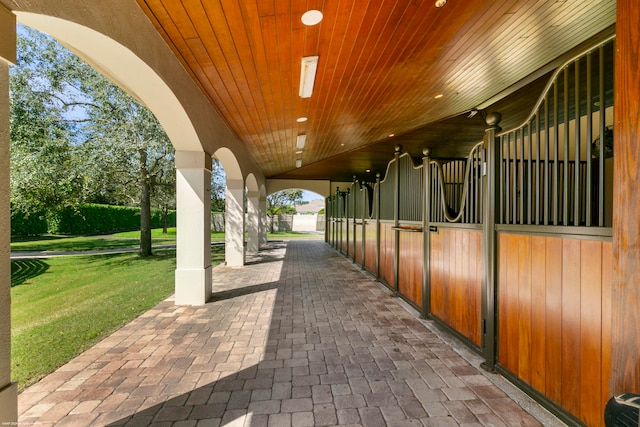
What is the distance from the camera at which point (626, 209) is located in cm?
141

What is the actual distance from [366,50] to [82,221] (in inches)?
851

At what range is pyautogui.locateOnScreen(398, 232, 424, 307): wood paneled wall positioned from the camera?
4.12 meters

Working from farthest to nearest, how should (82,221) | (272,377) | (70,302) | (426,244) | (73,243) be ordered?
(82,221) → (73,243) → (70,302) → (426,244) → (272,377)

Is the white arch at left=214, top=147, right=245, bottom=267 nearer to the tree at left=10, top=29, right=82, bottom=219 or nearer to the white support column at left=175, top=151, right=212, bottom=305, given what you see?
the white support column at left=175, top=151, right=212, bottom=305

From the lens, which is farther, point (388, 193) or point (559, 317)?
point (388, 193)

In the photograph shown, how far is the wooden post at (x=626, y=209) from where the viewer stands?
1.35 m

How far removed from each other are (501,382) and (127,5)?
4.09 m

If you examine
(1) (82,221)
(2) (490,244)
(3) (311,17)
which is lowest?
(1) (82,221)

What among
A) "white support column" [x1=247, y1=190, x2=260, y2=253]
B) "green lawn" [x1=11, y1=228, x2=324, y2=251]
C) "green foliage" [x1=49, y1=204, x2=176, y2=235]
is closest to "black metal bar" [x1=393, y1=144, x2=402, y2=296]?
"white support column" [x1=247, y1=190, x2=260, y2=253]

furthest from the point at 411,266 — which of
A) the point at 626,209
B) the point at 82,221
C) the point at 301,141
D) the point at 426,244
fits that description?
the point at 82,221

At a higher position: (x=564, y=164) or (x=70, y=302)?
(x=564, y=164)

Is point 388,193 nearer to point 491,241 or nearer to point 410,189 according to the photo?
point 410,189

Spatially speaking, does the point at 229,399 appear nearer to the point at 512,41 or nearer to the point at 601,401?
the point at 601,401

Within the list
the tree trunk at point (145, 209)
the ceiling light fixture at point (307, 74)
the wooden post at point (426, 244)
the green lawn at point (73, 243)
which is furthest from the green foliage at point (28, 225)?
the wooden post at point (426, 244)
